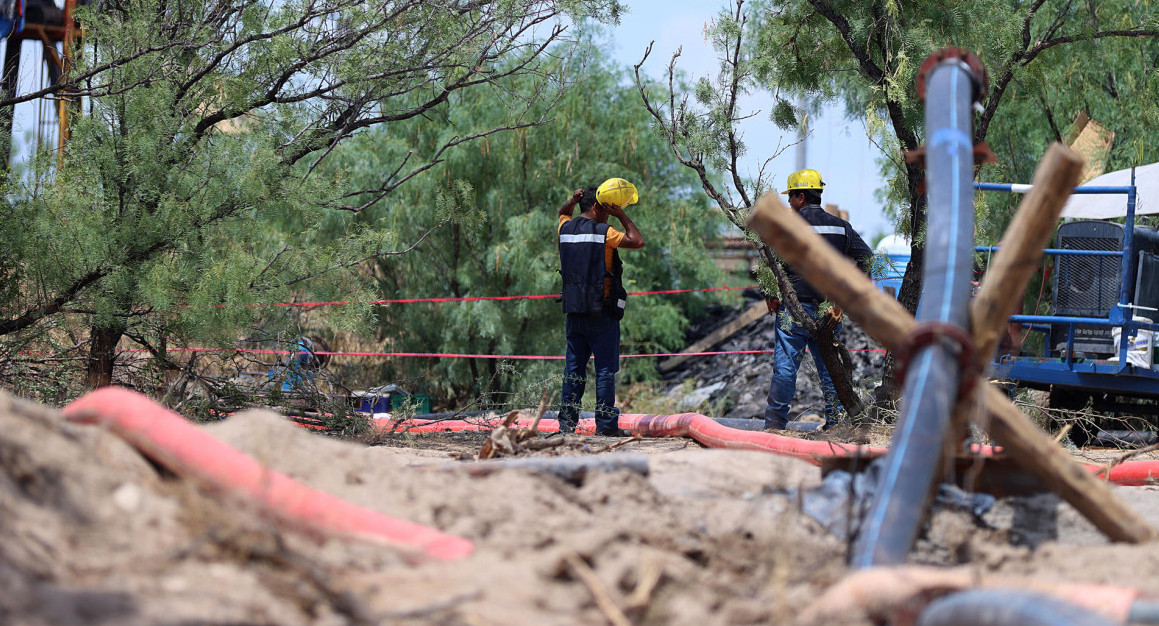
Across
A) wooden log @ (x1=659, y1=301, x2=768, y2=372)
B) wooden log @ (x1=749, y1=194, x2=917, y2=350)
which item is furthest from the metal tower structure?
wooden log @ (x1=659, y1=301, x2=768, y2=372)

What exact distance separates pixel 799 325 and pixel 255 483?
5.58 m

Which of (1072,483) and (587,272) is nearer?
(1072,483)

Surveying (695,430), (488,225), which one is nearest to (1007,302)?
(695,430)

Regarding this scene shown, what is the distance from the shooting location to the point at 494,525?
291 cm

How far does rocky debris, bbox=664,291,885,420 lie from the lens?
14031 mm

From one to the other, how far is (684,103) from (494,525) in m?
5.34

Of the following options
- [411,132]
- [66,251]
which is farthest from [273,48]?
[411,132]

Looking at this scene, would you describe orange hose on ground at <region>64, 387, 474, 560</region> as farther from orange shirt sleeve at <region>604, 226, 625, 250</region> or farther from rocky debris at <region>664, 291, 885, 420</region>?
rocky debris at <region>664, 291, 885, 420</region>

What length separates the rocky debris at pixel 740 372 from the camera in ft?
46.0

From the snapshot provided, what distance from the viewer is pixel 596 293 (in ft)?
23.7

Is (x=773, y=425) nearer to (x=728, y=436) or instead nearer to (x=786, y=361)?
(x=786, y=361)

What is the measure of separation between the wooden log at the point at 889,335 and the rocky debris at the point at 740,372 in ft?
29.3

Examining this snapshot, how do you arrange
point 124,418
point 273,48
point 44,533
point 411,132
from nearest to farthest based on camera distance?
point 44,533 → point 124,418 → point 273,48 → point 411,132

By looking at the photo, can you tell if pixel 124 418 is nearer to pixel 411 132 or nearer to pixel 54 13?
pixel 54 13
